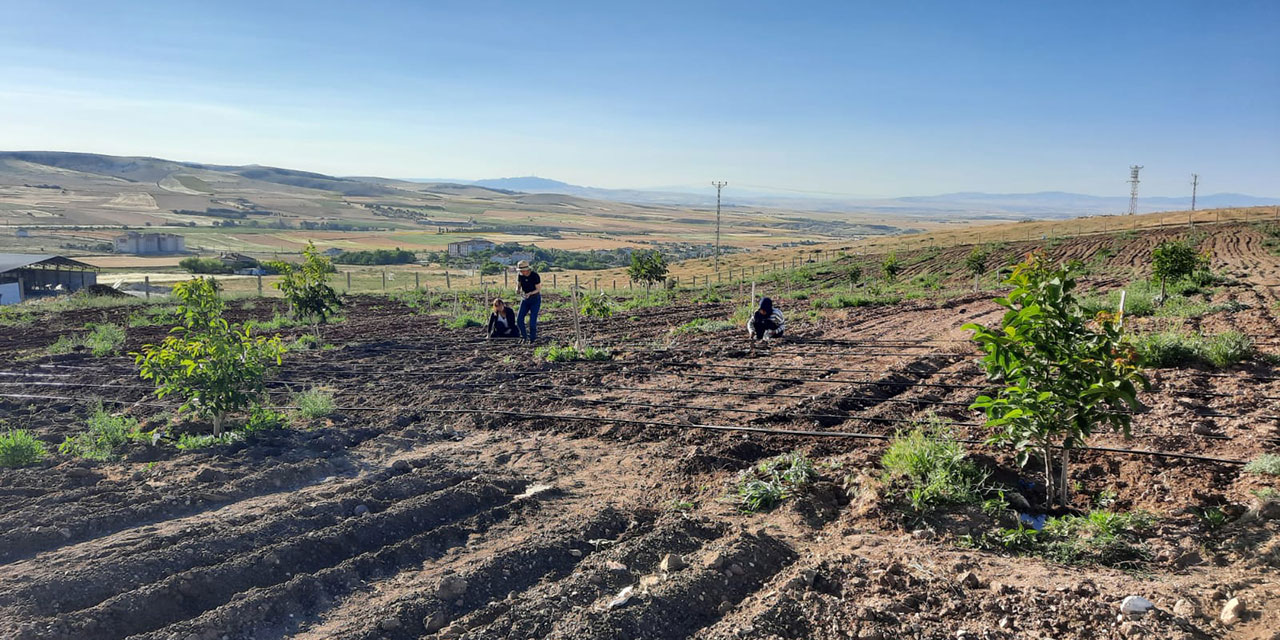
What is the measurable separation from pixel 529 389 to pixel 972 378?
5.94 meters

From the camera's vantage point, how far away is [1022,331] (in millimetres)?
5355

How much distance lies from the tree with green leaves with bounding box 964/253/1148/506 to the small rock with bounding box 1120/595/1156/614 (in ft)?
4.81

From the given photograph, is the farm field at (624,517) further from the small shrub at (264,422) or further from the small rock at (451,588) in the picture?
the small shrub at (264,422)

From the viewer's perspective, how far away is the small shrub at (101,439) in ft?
23.5

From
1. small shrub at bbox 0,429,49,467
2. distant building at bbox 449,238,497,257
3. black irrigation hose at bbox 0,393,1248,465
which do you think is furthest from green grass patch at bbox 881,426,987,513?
distant building at bbox 449,238,497,257

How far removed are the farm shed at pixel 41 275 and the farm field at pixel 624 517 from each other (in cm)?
2679

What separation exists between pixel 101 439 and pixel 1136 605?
28.8ft

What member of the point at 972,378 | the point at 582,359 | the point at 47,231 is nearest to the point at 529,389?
the point at 582,359

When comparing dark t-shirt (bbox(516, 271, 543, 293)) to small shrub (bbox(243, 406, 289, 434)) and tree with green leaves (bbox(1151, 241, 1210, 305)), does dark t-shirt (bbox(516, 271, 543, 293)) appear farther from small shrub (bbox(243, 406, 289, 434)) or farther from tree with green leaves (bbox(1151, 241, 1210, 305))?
tree with green leaves (bbox(1151, 241, 1210, 305))

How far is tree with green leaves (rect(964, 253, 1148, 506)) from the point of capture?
5.18 metres

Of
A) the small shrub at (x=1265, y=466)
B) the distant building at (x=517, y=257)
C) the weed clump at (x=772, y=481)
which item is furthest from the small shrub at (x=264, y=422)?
the distant building at (x=517, y=257)

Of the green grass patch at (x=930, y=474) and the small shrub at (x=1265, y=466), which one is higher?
the small shrub at (x=1265, y=466)

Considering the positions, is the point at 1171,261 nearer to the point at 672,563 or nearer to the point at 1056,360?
the point at 1056,360

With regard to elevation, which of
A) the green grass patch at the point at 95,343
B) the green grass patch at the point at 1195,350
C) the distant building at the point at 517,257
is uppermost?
the green grass patch at the point at 1195,350
